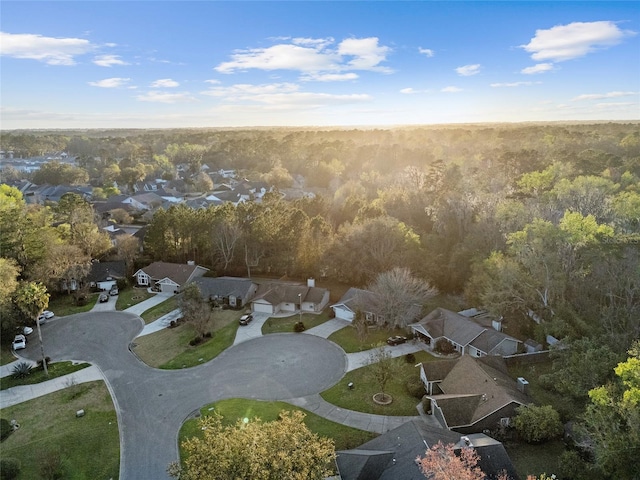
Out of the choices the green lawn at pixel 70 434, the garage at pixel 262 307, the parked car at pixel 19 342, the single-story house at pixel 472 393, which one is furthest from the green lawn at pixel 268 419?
the parked car at pixel 19 342

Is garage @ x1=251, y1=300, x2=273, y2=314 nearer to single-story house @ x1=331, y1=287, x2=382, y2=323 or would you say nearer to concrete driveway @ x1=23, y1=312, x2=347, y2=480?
concrete driveway @ x1=23, y1=312, x2=347, y2=480

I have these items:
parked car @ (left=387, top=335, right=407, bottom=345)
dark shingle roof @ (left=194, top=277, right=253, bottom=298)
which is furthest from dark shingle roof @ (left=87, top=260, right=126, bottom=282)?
parked car @ (left=387, top=335, right=407, bottom=345)

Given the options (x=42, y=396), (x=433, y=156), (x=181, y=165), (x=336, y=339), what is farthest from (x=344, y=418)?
(x=181, y=165)

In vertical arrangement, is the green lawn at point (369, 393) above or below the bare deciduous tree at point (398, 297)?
below

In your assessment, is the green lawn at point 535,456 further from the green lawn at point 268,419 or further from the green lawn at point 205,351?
the green lawn at point 205,351

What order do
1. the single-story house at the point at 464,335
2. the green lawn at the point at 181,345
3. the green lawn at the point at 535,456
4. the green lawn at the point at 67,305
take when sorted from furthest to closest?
the green lawn at the point at 67,305 < the green lawn at the point at 181,345 < the single-story house at the point at 464,335 < the green lawn at the point at 535,456

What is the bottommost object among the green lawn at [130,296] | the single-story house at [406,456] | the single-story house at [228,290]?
the green lawn at [130,296]

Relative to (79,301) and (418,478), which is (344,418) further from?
(79,301)
